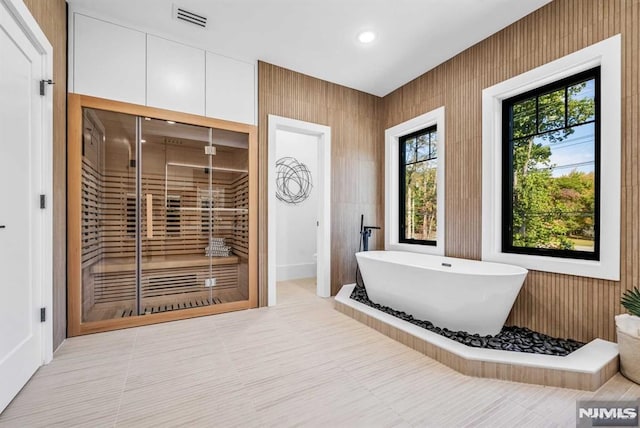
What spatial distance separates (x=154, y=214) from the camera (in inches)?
114

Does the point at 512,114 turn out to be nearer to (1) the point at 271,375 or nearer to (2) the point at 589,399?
(2) the point at 589,399

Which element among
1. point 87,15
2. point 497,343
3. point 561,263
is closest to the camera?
point 497,343

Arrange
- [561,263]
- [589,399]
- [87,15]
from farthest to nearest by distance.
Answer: [87,15] < [561,263] < [589,399]

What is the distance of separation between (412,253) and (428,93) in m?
2.00

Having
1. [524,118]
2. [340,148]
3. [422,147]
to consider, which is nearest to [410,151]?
[422,147]

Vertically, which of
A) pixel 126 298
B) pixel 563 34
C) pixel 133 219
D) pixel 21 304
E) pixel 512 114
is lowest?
pixel 126 298

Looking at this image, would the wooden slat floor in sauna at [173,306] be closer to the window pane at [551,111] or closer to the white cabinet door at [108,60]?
the white cabinet door at [108,60]

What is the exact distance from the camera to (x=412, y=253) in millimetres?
3613

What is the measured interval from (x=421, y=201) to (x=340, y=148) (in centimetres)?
131

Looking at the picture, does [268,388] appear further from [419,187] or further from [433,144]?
[433,144]

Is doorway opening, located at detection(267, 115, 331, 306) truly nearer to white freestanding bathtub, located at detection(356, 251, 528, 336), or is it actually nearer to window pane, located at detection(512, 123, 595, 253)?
white freestanding bathtub, located at detection(356, 251, 528, 336)

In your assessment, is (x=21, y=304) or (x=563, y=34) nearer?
(x=21, y=304)

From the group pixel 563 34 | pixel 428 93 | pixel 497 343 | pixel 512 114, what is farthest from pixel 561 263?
pixel 428 93

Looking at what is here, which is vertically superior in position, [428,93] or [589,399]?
[428,93]
